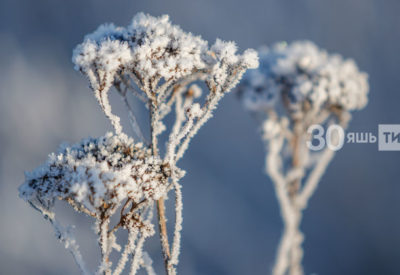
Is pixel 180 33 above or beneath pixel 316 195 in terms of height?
beneath

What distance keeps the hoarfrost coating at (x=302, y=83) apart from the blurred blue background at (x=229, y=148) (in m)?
1.93

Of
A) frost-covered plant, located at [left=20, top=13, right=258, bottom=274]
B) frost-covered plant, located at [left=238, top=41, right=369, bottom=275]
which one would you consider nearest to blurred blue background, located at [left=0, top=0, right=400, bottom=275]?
frost-covered plant, located at [left=238, top=41, right=369, bottom=275]

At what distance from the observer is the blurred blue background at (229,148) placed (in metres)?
3.93

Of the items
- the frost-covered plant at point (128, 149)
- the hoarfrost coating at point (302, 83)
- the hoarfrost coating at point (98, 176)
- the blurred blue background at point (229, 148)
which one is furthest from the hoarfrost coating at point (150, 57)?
the blurred blue background at point (229, 148)

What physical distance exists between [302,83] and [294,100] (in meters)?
0.15

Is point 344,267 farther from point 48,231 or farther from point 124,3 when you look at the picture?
point 124,3

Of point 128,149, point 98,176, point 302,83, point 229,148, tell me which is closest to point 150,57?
point 128,149

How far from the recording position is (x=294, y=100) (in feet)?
8.82

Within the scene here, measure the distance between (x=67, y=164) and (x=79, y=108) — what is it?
2791mm

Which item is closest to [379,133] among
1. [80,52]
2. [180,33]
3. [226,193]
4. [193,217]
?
[226,193]

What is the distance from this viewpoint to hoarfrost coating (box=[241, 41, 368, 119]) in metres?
2.61

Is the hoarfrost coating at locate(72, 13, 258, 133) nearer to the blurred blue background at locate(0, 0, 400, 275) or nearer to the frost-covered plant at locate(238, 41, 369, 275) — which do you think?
the frost-covered plant at locate(238, 41, 369, 275)

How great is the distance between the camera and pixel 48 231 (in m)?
4.03

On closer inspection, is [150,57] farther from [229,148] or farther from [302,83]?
[229,148]
